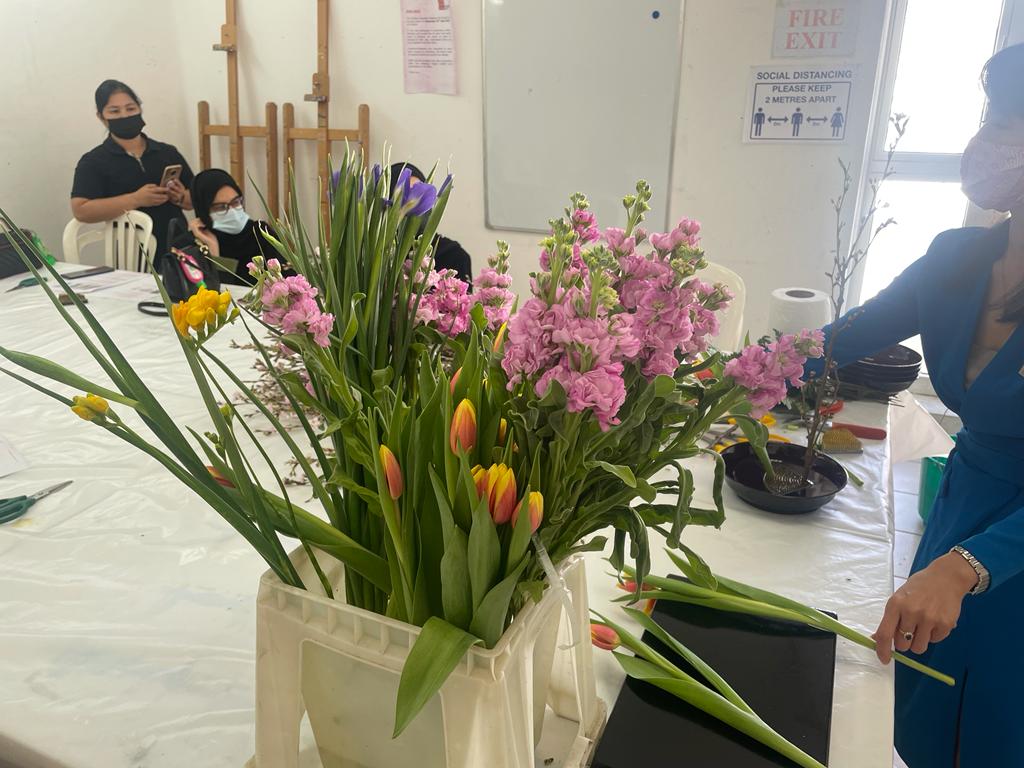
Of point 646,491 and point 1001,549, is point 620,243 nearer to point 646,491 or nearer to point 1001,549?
point 646,491

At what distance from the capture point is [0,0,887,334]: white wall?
3.07m

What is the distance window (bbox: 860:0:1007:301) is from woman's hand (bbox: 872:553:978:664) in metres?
2.31

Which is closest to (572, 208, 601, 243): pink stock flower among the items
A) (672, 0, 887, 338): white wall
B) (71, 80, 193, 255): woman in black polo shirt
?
(672, 0, 887, 338): white wall

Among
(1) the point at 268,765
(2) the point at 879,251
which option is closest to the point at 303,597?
(1) the point at 268,765

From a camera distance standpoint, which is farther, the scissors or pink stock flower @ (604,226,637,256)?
the scissors

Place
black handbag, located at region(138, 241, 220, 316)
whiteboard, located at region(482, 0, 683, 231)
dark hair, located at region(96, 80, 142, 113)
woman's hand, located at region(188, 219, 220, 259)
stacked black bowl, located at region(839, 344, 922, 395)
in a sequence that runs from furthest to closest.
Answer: dark hair, located at region(96, 80, 142, 113) → whiteboard, located at region(482, 0, 683, 231) → woman's hand, located at region(188, 219, 220, 259) → black handbag, located at region(138, 241, 220, 316) → stacked black bowl, located at region(839, 344, 922, 395)

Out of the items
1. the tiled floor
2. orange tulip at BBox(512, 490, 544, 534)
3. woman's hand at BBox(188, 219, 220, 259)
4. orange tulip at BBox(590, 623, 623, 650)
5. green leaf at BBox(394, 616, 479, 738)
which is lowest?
the tiled floor

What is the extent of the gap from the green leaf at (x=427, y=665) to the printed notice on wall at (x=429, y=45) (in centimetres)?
342

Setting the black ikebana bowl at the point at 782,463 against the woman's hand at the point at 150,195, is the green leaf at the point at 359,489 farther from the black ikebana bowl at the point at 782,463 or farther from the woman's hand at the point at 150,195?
the woman's hand at the point at 150,195

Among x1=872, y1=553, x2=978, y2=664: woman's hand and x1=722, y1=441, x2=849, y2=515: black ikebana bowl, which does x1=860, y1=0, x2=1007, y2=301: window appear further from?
x1=872, y1=553, x2=978, y2=664: woman's hand

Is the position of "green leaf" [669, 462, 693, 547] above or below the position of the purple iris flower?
below

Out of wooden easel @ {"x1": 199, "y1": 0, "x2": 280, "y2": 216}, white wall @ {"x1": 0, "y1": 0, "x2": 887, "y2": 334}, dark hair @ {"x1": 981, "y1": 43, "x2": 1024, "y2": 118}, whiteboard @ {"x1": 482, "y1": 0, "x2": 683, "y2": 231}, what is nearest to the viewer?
dark hair @ {"x1": 981, "y1": 43, "x2": 1024, "y2": 118}

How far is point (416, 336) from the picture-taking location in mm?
732

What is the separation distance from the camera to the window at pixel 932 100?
9.57 feet
